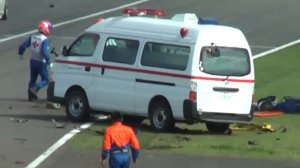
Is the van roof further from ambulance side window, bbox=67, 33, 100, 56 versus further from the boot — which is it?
the boot

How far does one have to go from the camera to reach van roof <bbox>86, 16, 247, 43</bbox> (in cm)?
1888

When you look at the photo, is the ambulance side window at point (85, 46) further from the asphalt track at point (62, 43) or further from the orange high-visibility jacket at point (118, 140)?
the orange high-visibility jacket at point (118, 140)

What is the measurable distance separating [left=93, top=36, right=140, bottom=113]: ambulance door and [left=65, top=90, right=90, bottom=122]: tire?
0.36m

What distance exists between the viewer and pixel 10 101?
23750 mm

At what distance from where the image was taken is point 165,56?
19.2 metres

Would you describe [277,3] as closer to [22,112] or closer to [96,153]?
[22,112]

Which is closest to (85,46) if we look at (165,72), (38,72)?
(165,72)

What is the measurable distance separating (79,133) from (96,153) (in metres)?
2.32

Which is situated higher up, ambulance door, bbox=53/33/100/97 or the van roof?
the van roof

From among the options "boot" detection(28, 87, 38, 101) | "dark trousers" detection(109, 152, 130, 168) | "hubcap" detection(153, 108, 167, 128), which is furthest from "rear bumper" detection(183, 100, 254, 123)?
"boot" detection(28, 87, 38, 101)

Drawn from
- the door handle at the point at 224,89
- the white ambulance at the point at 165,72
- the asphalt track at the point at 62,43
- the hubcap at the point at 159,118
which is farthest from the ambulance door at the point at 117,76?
the door handle at the point at 224,89

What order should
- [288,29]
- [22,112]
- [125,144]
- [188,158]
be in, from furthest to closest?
[288,29], [22,112], [188,158], [125,144]

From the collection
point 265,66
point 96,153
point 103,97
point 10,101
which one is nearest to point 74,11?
point 265,66

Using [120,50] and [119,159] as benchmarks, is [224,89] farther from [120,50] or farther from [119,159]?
[119,159]
